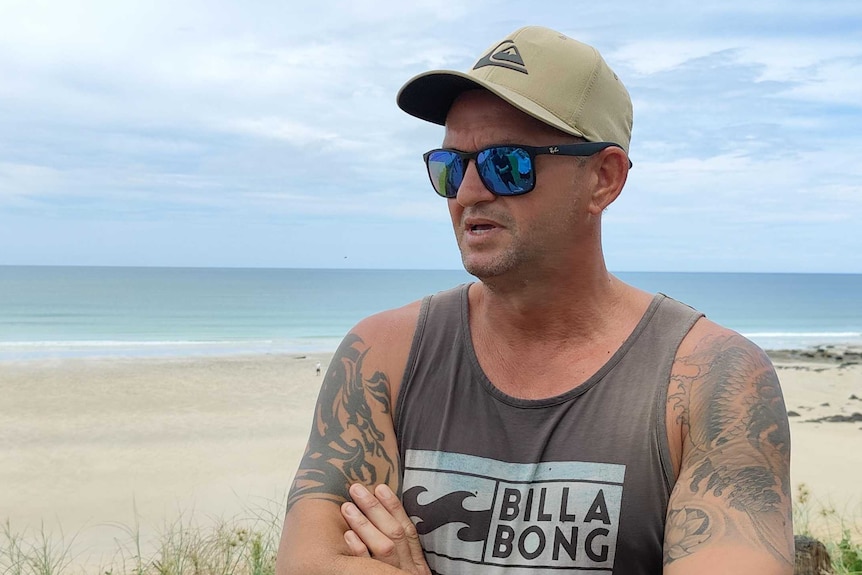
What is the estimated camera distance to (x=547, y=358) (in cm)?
246

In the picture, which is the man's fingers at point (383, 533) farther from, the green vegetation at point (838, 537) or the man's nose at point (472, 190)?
the green vegetation at point (838, 537)

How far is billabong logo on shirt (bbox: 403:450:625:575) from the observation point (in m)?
2.17

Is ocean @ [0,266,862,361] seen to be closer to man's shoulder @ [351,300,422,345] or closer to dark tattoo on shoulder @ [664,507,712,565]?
man's shoulder @ [351,300,422,345]

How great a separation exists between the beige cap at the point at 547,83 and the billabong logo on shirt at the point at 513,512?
0.96 metres

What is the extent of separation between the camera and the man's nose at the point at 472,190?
242 cm

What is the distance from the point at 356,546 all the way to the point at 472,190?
104 cm

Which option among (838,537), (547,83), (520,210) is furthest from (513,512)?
(838,537)

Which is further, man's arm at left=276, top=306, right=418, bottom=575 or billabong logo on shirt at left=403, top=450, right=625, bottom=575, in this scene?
man's arm at left=276, top=306, right=418, bottom=575

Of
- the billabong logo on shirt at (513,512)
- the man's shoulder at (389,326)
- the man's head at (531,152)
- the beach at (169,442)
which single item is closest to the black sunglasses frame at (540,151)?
the man's head at (531,152)

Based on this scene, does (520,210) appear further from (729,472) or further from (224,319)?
(224,319)

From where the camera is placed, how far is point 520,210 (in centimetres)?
241

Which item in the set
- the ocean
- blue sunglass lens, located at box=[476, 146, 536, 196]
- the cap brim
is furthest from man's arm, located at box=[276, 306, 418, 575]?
the ocean

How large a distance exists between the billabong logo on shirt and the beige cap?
96 centimetres

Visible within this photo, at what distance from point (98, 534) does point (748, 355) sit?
784 cm
